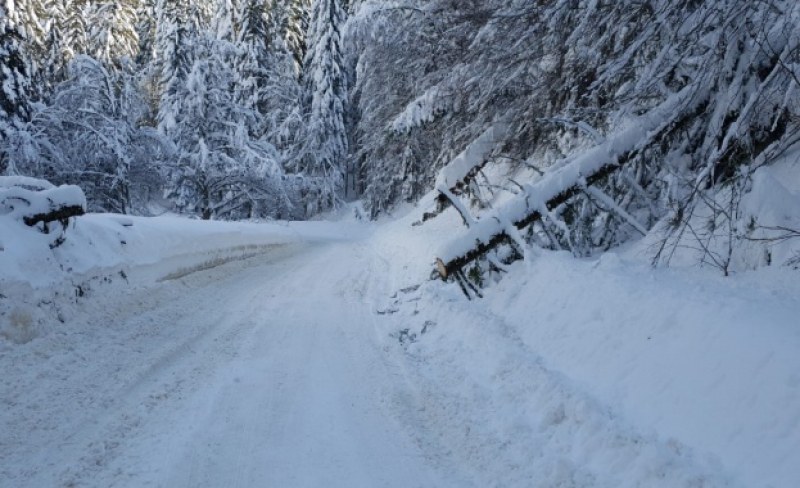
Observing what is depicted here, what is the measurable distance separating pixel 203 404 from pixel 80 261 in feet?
10.9

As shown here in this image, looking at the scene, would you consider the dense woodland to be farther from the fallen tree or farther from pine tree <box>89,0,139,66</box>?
the fallen tree

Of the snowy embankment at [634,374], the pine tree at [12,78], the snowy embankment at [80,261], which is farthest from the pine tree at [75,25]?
the snowy embankment at [634,374]

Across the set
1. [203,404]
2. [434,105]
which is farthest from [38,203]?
[434,105]

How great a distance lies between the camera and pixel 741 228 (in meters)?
4.69

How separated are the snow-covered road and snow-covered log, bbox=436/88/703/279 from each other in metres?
1.70

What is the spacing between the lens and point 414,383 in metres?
4.96

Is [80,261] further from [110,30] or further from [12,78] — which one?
[110,30]

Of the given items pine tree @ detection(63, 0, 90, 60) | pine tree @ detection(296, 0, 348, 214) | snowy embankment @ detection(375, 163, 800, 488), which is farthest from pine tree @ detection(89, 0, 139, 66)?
Answer: snowy embankment @ detection(375, 163, 800, 488)

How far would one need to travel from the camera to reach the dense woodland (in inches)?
205

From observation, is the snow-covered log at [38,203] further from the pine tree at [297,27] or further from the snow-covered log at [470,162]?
the pine tree at [297,27]

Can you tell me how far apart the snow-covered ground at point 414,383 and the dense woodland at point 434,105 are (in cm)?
112

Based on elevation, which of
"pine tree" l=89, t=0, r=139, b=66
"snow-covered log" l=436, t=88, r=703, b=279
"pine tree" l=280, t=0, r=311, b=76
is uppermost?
"pine tree" l=280, t=0, r=311, b=76

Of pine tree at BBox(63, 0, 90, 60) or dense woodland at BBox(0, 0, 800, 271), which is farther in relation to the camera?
pine tree at BBox(63, 0, 90, 60)

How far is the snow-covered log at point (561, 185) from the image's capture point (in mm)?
6082
